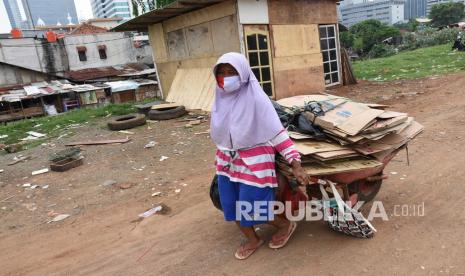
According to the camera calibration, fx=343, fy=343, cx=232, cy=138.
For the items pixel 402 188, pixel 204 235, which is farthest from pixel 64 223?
pixel 402 188

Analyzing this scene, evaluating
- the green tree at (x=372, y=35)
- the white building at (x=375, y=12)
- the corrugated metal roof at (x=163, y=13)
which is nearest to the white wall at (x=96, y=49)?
the corrugated metal roof at (x=163, y=13)

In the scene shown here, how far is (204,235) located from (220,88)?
1406 millimetres

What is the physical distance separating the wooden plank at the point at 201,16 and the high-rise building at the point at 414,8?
127619 mm

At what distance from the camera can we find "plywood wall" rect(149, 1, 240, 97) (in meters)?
9.15

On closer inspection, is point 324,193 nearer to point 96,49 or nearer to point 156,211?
point 156,211

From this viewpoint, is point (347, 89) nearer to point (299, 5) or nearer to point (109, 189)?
point (299, 5)

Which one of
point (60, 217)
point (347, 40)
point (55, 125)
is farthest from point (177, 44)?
point (347, 40)

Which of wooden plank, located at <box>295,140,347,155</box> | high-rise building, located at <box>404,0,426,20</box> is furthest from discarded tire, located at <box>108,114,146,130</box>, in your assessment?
high-rise building, located at <box>404,0,426,20</box>

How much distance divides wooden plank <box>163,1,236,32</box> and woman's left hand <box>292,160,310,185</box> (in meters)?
7.20

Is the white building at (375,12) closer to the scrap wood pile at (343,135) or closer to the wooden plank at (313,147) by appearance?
the scrap wood pile at (343,135)

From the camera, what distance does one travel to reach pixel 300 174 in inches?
95.8

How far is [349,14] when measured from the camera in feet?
350

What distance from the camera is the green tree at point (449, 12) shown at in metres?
53.8

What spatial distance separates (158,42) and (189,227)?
10130 millimetres
